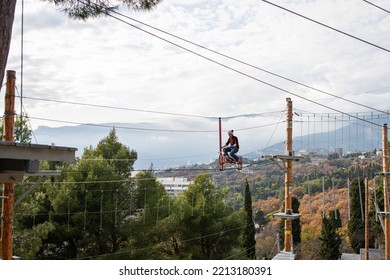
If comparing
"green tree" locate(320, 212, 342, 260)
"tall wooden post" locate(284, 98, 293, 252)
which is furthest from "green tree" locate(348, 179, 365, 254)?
"tall wooden post" locate(284, 98, 293, 252)

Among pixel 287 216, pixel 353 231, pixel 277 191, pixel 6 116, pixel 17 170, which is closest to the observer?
pixel 17 170

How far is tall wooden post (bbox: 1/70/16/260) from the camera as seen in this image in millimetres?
6766

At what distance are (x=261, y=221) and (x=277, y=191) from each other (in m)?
6.08

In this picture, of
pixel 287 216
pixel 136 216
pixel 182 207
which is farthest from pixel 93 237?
pixel 287 216

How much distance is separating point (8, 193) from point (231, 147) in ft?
14.2

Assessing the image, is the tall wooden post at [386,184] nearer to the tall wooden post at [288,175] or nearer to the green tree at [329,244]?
the tall wooden post at [288,175]

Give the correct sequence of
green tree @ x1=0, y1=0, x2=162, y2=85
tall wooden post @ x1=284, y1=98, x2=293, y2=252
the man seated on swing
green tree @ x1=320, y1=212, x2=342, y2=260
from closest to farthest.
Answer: green tree @ x1=0, y1=0, x2=162, y2=85 < tall wooden post @ x1=284, y1=98, x2=293, y2=252 < the man seated on swing < green tree @ x1=320, y1=212, x2=342, y2=260

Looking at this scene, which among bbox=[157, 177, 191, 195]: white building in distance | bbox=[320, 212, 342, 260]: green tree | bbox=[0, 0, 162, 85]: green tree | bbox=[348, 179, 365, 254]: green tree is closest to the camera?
bbox=[0, 0, 162, 85]: green tree

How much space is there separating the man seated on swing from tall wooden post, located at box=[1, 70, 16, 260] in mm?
4169

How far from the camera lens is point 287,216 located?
8828 mm

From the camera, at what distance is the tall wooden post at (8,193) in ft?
22.2

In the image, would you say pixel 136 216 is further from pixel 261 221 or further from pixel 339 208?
pixel 339 208

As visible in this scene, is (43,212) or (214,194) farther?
(214,194)

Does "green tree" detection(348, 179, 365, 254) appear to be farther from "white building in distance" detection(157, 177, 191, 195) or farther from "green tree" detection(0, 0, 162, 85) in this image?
"green tree" detection(0, 0, 162, 85)
